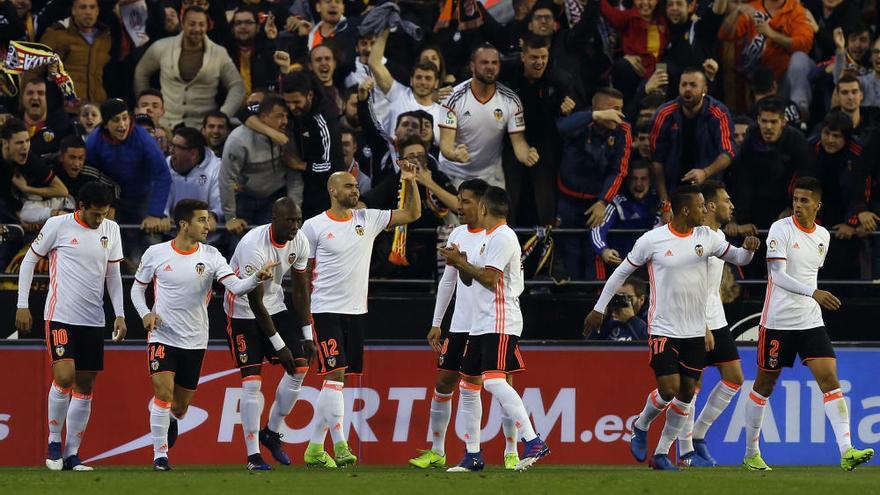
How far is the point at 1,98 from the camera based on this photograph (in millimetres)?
17688

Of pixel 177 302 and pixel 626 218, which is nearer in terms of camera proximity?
pixel 177 302

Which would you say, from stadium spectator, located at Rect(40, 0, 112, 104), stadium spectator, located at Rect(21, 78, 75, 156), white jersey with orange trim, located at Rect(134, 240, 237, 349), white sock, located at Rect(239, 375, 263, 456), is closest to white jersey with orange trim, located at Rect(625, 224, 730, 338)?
white sock, located at Rect(239, 375, 263, 456)

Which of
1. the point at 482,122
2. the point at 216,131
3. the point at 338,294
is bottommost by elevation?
the point at 338,294

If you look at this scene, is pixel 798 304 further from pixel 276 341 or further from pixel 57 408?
pixel 57 408

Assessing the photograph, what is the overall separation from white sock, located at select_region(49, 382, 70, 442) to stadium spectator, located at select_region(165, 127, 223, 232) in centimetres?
325

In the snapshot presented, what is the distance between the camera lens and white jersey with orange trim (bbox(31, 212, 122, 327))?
13.8 m

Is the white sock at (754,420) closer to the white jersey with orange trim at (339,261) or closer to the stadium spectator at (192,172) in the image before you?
the white jersey with orange trim at (339,261)

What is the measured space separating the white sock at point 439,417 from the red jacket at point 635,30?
5777 millimetres

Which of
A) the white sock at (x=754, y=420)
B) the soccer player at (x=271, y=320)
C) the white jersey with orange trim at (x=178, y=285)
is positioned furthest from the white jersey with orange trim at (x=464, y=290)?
the white sock at (x=754, y=420)

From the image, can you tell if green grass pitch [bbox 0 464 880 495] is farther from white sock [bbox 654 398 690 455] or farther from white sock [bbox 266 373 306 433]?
white sock [bbox 266 373 306 433]

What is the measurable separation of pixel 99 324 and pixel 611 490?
5.39m

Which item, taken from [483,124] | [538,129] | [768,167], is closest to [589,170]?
[538,129]

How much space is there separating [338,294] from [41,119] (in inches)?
188

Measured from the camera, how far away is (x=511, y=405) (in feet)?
42.2
